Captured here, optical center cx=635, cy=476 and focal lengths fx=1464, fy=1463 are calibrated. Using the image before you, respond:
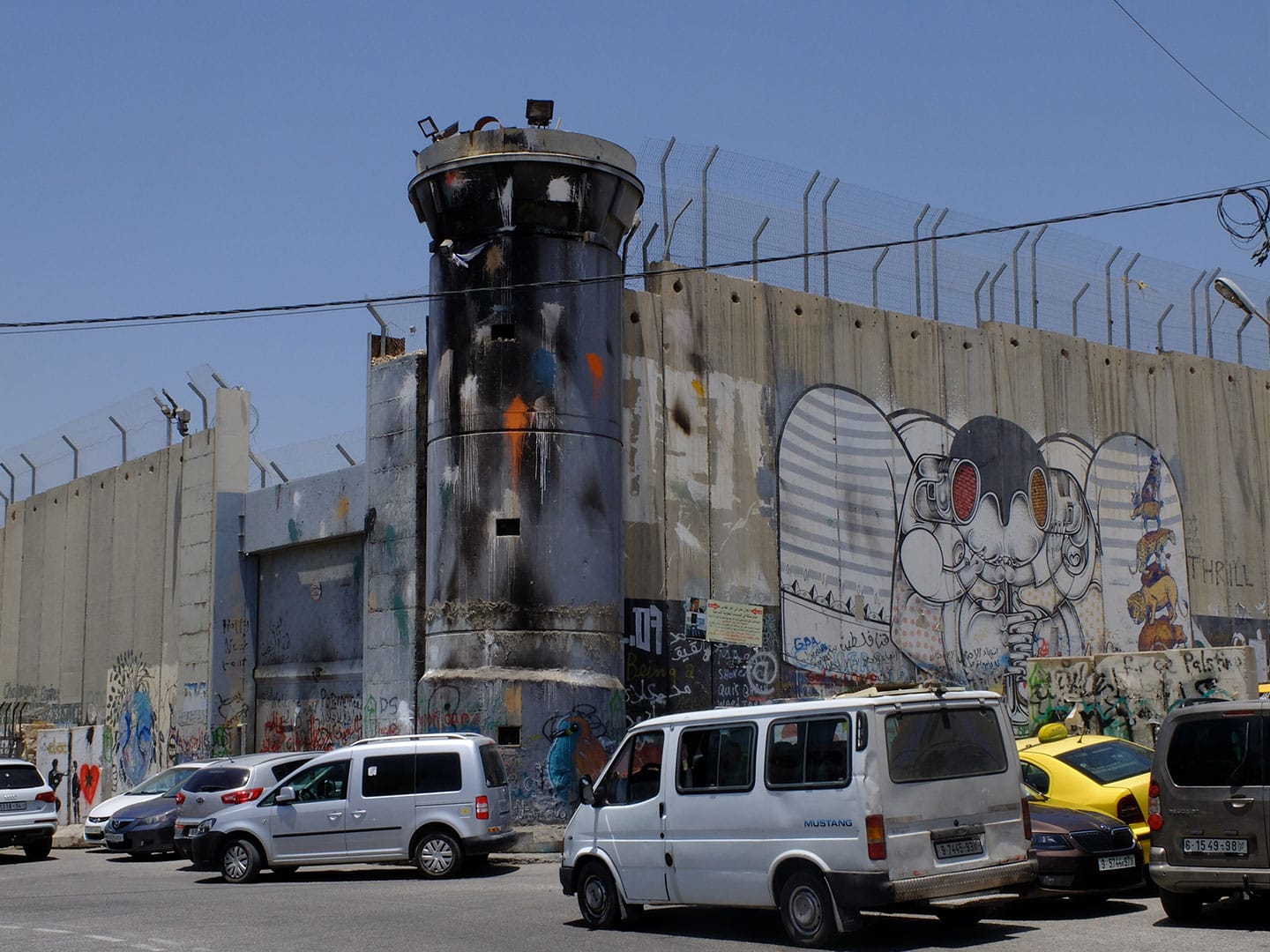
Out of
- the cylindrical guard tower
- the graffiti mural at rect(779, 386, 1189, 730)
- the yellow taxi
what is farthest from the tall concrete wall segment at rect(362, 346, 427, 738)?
the yellow taxi

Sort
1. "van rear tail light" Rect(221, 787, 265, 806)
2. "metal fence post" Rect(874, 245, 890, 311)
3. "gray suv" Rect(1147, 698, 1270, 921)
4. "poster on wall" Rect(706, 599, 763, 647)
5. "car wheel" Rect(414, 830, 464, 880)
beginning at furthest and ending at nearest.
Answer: "metal fence post" Rect(874, 245, 890, 311) → "poster on wall" Rect(706, 599, 763, 647) → "van rear tail light" Rect(221, 787, 265, 806) → "car wheel" Rect(414, 830, 464, 880) → "gray suv" Rect(1147, 698, 1270, 921)

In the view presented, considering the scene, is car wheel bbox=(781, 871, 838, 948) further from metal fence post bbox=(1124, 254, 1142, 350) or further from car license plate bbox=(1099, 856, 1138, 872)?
metal fence post bbox=(1124, 254, 1142, 350)

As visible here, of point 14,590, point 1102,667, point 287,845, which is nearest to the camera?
point 287,845

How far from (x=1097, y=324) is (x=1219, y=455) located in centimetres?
508

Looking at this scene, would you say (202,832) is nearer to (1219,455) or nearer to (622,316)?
(622,316)

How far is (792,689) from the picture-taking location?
26.2m

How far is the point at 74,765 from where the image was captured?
3181 centimetres

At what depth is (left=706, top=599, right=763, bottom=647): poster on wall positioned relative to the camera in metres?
25.1

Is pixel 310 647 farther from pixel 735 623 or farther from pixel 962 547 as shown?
pixel 962 547

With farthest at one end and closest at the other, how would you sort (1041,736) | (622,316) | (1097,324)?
1. (1097,324)
2. (622,316)
3. (1041,736)

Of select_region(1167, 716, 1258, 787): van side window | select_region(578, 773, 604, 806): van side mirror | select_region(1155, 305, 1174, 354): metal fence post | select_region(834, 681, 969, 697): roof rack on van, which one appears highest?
select_region(1155, 305, 1174, 354): metal fence post

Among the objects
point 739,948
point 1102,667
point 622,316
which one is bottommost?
point 739,948

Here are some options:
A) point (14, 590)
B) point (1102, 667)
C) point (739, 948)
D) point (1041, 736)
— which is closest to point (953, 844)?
point (739, 948)

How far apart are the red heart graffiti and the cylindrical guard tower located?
12.1m
